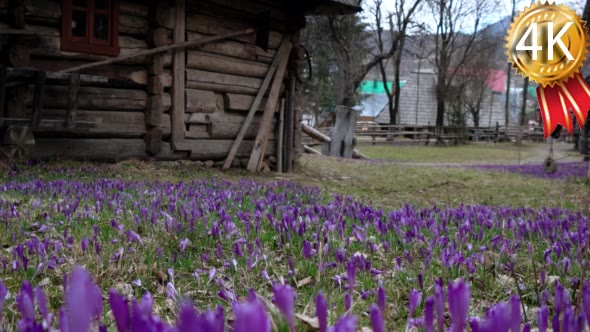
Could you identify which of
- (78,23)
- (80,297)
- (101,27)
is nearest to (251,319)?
(80,297)

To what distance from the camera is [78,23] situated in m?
9.61

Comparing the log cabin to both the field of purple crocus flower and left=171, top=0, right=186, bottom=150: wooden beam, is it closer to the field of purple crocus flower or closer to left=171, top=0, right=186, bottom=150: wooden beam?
left=171, top=0, right=186, bottom=150: wooden beam

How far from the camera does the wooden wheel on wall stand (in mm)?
8250

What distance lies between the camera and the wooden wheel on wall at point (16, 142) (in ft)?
27.1

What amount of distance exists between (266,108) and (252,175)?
1.89m

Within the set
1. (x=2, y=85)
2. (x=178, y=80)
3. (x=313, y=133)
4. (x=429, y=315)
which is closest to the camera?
(x=429, y=315)

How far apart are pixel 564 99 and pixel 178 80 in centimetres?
791

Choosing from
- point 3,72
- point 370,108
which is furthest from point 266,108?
point 370,108

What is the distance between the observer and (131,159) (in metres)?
10.4

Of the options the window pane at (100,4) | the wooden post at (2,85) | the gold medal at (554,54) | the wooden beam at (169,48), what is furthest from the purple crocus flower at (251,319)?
the window pane at (100,4)

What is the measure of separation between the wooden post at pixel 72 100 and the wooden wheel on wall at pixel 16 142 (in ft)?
2.42

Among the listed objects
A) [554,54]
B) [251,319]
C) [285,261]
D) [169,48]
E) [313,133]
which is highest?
[169,48]

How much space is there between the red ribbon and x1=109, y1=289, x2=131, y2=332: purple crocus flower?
4138mm

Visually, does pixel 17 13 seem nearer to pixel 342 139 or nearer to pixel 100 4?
pixel 100 4
